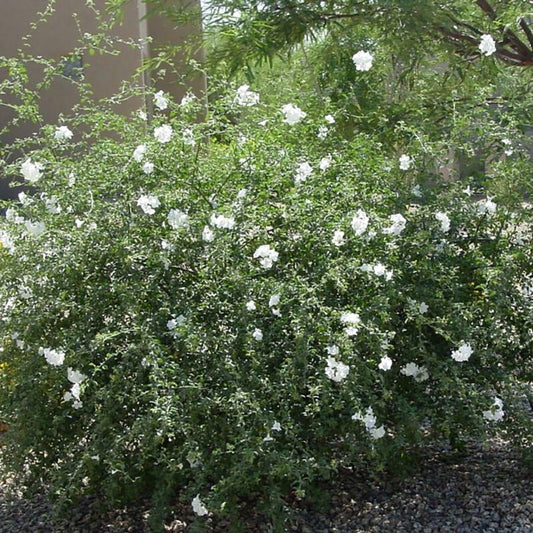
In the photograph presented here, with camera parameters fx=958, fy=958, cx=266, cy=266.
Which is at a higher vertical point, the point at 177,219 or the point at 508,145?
the point at 177,219

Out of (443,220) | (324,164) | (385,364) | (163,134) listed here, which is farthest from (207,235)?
(443,220)

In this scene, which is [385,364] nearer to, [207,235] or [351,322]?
[351,322]

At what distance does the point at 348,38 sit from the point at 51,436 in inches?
130

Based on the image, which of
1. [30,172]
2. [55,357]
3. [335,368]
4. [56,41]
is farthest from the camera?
[56,41]

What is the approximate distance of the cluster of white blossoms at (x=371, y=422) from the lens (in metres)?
3.44

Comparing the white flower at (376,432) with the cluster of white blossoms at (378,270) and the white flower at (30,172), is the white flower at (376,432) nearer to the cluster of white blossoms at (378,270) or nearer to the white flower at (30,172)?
the cluster of white blossoms at (378,270)

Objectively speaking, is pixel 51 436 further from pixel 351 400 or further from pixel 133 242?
pixel 351 400

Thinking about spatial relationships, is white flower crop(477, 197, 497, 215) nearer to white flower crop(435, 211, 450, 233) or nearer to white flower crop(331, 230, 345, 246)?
white flower crop(435, 211, 450, 233)

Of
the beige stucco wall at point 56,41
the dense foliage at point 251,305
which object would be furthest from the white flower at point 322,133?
the beige stucco wall at point 56,41

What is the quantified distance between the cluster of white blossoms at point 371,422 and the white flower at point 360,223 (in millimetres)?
704

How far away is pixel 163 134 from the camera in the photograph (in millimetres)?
3955

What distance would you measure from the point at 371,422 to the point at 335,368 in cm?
26

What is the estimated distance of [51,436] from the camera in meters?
3.74

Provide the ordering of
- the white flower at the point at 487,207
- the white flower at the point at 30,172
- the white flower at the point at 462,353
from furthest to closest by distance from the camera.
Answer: the white flower at the point at 487,207 < the white flower at the point at 30,172 < the white flower at the point at 462,353
